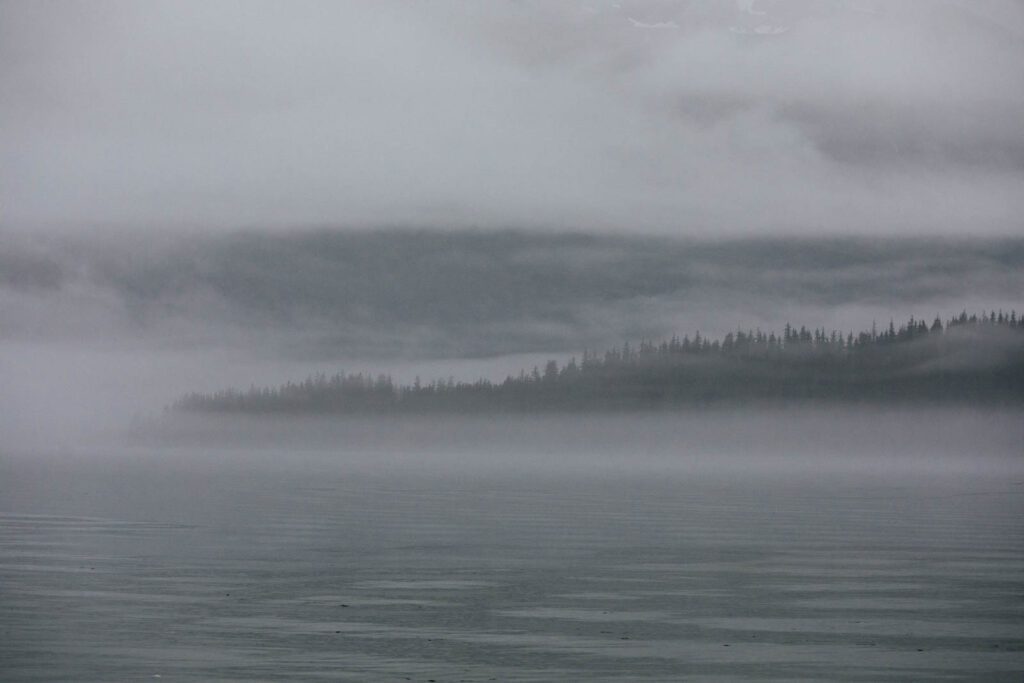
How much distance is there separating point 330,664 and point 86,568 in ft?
59.8

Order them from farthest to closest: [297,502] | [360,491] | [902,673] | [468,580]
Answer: [360,491], [297,502], [468,580], [902,673]

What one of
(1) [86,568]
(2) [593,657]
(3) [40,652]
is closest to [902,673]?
(2) [593,657]

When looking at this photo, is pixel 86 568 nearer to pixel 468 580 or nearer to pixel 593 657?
pixel 468 580

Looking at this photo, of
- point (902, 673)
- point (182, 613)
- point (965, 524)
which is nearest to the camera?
point (902, 673)

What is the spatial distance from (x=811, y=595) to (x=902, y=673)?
11.3 metres

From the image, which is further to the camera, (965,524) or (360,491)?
(360,491)

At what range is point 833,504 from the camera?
94.6 meters

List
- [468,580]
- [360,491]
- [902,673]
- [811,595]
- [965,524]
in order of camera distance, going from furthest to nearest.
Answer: [360,491]
[965,524]
[468,580]
[811,595]
[902,673]

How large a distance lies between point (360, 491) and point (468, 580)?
7858 centimetres

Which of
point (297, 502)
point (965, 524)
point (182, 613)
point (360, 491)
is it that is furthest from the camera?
point (360, 491)

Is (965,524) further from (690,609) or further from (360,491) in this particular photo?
(360,491)

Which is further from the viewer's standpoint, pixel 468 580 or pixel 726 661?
pixel 468 580

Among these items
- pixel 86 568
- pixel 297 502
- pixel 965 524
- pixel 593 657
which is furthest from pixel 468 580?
pixel 297 502

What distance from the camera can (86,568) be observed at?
4188 centimetres
